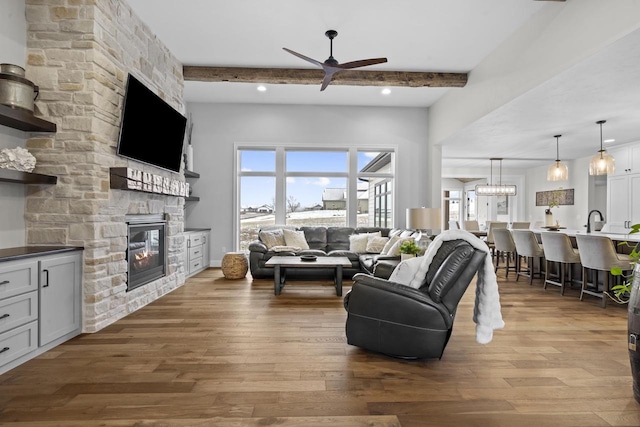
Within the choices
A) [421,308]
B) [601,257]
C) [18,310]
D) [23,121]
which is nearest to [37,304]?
[18,310]

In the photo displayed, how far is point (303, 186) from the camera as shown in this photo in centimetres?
703

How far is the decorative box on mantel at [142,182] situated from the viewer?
3389 millimetres

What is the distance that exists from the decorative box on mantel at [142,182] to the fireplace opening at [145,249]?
1.17ft

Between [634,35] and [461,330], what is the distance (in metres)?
2.88

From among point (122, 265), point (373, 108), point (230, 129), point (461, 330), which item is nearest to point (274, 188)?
point (230, 129)

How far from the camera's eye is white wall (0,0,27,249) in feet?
9.31

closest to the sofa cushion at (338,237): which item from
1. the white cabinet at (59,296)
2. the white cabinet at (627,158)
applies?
the white cabinet at (59,296)

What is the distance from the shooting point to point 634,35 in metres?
2.70

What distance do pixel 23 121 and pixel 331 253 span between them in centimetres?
420

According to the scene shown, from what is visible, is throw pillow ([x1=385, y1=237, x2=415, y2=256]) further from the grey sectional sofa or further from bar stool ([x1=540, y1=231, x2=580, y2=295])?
bar stool ([x1=540, y1=231, x2=580, y2=295])

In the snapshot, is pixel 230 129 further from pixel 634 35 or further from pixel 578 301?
pixel 578 301

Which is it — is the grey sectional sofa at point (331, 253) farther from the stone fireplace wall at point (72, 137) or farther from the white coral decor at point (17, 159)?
the white coral decor at point (17, 159)

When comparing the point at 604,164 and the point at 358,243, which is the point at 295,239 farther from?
the point at 604,164

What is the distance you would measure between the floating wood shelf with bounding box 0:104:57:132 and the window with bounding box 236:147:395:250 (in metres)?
4.05
